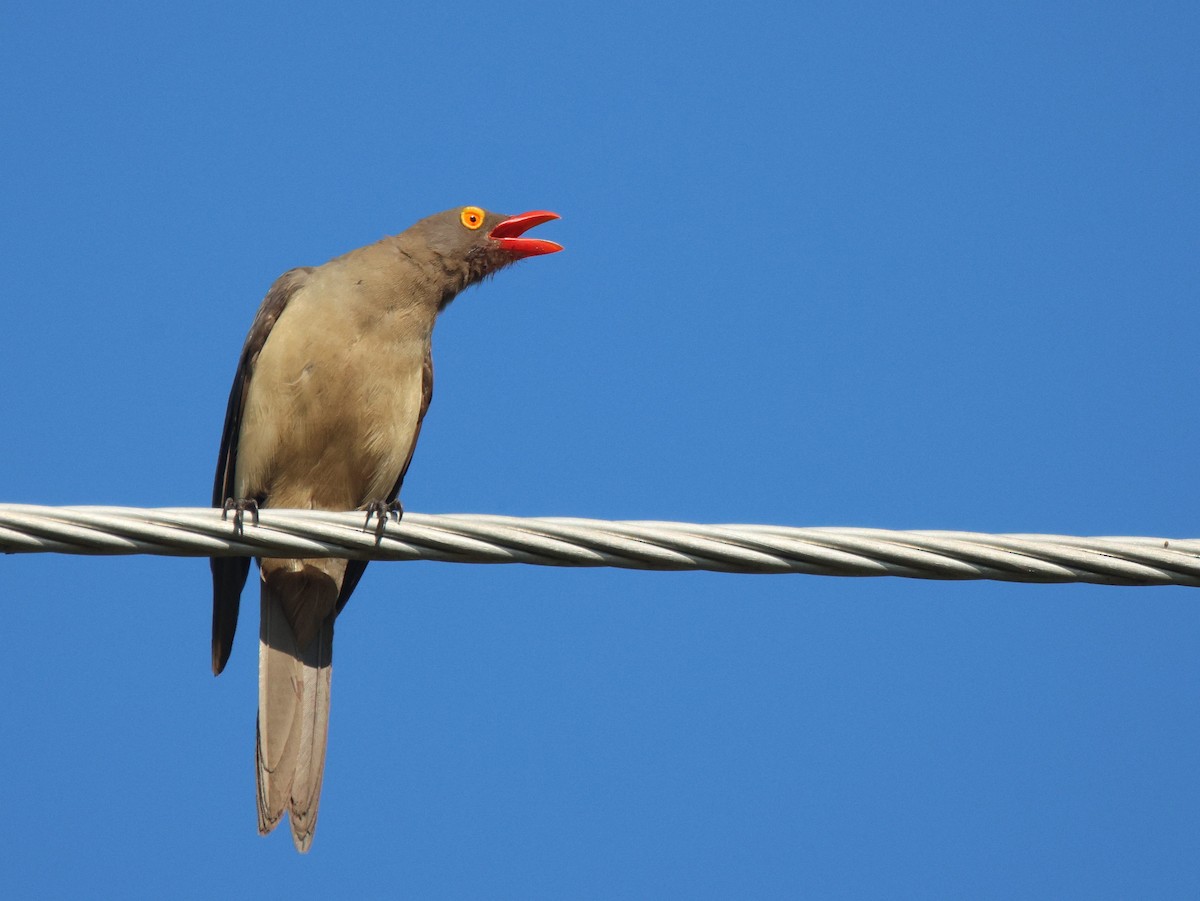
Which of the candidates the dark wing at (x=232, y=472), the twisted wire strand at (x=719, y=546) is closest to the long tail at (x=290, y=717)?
the dark wing at (x=232, y=472)

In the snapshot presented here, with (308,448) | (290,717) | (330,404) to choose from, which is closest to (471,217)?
(330,404)

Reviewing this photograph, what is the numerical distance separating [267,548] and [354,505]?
125 inches

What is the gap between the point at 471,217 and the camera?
7512 mm

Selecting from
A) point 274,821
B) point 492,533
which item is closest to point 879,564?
point 492,533

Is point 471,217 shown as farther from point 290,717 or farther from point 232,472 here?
point 290,717

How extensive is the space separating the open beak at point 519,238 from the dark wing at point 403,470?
0.78 metres

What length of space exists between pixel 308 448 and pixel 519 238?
5.91 ft

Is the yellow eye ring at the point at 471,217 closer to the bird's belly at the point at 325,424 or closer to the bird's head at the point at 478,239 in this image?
the bird's head at the point at 478,239

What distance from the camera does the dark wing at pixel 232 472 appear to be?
6547mm

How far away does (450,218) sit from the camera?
7.51 meters

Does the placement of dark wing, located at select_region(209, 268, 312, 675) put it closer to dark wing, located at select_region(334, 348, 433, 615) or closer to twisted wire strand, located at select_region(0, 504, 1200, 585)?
dark wing, located at select_region(334, 348, 433, 615)

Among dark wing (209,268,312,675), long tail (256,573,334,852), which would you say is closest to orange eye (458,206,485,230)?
dark wing (209,268,312,675)

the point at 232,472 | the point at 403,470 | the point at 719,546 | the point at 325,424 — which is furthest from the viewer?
the point at 403,470

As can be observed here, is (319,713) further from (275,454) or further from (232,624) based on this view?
(275,454)
